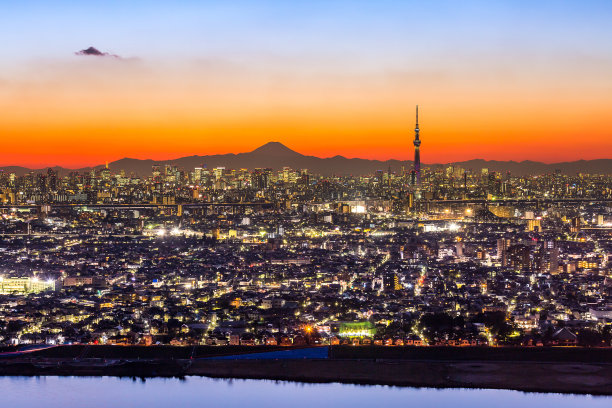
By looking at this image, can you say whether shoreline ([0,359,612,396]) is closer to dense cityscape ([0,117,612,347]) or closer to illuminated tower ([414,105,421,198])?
dense cityscape ([0,117,612,347])

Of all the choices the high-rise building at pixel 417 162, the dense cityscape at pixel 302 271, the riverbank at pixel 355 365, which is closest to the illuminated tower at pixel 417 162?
the high-rise building at pixel 417 162

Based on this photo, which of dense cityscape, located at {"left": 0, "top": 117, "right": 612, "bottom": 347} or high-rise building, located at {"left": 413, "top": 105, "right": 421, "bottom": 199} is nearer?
dense cityscape, located at {"left": 0, "top": 117, "right": 612, "bottom": 347}

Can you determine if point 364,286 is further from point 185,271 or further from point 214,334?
point 214,334

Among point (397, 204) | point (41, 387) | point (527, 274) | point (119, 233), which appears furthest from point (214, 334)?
point (397, 204)

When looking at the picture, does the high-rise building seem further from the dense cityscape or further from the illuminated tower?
the dense cityscape

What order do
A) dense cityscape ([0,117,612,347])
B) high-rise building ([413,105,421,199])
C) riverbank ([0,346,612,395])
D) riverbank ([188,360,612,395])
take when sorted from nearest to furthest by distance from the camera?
riverbank ([188,360,612,395])
riverbank ([0,346,612,395])
dense cityscape ([0,117,612,347])
high-rise building ([413,105,421,199])

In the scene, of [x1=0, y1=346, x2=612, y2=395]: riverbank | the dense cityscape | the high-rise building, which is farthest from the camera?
the high-rise building

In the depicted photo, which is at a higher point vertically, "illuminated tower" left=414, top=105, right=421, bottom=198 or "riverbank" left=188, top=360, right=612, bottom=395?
"illuminated tower" left=414, top=105, right=421, bottom=198

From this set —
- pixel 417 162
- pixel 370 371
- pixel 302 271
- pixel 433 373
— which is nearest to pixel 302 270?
pixel 302 271

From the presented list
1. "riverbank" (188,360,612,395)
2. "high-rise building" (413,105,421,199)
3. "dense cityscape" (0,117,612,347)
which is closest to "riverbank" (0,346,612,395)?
"riverbank" (188,360,612,395)
